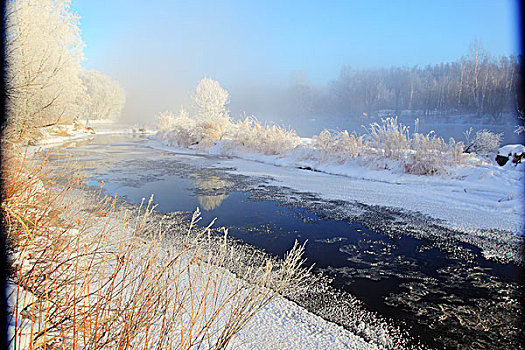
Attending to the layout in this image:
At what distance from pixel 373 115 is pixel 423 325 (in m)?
61.1

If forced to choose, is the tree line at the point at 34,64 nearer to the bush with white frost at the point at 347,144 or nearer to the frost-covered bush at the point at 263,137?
the bush with white frost at the point at 347,144

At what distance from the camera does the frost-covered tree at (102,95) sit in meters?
66.2

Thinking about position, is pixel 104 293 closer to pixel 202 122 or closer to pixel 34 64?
pixel 34 64

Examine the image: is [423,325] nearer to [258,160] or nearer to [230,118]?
[258,160]

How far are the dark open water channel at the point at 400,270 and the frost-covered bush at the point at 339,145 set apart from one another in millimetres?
5972

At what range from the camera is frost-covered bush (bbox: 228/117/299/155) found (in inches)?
615

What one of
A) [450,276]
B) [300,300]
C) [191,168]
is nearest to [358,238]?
[450,276]

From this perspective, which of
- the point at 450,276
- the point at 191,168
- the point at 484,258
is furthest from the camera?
the point at 191,168

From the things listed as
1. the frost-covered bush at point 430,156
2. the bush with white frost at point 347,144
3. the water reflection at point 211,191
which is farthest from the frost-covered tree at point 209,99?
the frost-covered bush at point 430,156

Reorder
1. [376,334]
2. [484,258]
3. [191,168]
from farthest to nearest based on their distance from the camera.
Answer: [191,168] → [484,258] → [376,334]

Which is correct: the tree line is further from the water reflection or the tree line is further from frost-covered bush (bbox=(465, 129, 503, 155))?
frost-covered bush (bbox=(465, 129, 503, 155))

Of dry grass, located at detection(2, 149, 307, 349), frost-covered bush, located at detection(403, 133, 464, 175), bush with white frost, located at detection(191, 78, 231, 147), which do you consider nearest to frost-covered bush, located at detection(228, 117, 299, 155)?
frost-covered bush, located at detection(403, 133, 464, 175)

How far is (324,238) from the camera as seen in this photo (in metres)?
4.95

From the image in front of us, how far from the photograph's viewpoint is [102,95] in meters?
69.2
